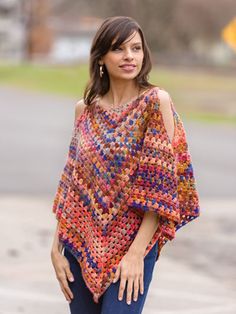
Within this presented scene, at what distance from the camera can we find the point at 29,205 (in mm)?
11820

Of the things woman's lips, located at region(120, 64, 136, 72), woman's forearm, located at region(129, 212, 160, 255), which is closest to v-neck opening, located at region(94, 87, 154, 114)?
woman's lips, located at region(120, 64, 136, 72)

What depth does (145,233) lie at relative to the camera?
3.81 meters

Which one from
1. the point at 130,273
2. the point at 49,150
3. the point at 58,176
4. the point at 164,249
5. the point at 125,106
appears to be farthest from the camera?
the point at 49,150

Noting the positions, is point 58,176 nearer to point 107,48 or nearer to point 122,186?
point 107,48

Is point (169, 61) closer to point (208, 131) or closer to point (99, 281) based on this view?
point (208, 131)

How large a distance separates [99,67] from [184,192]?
0.61 meters

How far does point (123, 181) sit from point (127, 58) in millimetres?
488

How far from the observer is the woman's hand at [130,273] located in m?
3.77

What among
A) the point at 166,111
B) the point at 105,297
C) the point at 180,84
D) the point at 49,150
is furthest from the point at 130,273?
the point at 180,84

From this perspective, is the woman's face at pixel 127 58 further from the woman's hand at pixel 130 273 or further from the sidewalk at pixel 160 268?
the sidewalk at pixel 160 268

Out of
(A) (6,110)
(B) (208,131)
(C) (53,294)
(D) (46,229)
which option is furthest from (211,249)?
(A) (6,110)

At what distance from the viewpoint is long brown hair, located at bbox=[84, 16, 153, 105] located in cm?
394

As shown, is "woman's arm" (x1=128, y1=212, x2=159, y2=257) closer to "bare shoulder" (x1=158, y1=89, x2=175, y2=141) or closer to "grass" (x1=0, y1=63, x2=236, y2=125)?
"bare shoulder" (x1=158, y1=89, x2=175, y2=141)

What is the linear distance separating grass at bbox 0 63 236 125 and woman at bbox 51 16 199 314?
2297 centimetres
